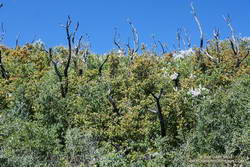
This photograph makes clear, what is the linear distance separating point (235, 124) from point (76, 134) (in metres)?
9.76

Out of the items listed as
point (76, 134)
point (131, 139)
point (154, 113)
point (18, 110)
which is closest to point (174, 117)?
point (154, 113)

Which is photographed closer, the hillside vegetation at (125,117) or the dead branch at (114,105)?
the hillside vegetation at (125,117)

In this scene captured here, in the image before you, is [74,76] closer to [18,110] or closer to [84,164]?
[18,110]

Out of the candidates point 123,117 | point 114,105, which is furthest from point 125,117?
point 114,105

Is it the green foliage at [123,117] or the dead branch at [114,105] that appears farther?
the dead branch at [114,105]

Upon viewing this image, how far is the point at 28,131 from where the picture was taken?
2839cm

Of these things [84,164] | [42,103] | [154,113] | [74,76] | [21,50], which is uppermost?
[21,50]

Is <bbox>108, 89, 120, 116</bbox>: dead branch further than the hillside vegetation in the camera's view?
Yes

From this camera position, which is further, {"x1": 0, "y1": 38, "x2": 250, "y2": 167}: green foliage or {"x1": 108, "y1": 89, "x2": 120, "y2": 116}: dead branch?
{"x1": 108, "y1": 89, "x2": 120, "y2": 116}: dead branch

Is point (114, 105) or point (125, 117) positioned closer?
point (125, 117)

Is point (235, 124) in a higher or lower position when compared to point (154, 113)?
lower

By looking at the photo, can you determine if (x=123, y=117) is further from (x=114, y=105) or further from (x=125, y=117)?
(x=114, y=105)

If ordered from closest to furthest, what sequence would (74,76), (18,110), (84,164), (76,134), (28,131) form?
(84,164) < (76,134) < (28,131) < (18,110) < (74,76)

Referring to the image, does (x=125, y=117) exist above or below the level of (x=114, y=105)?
below
